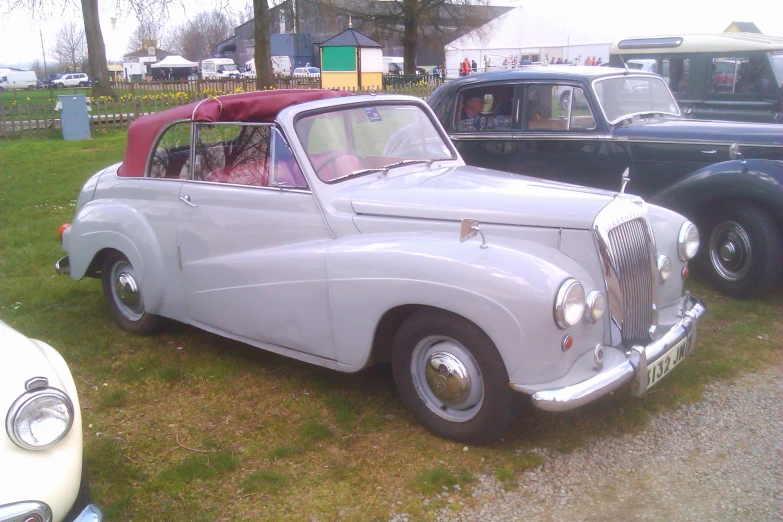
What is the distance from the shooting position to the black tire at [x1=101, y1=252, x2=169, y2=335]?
16.2 feet

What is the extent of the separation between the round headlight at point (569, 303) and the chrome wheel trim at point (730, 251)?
9.81 feet

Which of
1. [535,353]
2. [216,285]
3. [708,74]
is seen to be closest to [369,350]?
[535,353]

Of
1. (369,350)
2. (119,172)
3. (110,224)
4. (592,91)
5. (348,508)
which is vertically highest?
(592,91)

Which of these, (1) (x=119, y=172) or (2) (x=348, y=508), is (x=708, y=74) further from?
(2) (x=348, y=508)

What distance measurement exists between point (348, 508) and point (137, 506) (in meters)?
0.92

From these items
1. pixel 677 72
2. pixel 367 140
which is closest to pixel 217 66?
pixel 677 72

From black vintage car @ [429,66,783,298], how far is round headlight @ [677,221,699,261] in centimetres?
152

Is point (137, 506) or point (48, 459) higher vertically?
point (48, 459)

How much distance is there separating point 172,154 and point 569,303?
2.87 meters

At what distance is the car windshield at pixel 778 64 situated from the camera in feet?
29.5

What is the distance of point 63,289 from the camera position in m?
6.09

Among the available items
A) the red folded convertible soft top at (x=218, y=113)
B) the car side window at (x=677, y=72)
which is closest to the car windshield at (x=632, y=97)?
the car side window at (x=677, y=72)

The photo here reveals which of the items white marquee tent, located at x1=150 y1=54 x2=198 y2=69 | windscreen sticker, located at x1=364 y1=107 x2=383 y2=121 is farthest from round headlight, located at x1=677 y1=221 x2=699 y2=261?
white marquee tent, located at x1=150 y1=54 x2=198 y2=69

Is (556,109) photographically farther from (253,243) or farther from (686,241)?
(253,243)
